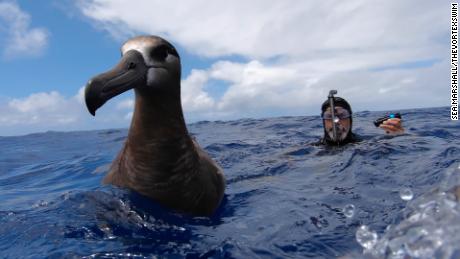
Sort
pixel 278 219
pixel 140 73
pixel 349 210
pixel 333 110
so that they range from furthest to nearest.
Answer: pixel 333 110
pixel 349 210
pixel 278 219
pixel 140 73

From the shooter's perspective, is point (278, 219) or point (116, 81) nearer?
point (116, 81)

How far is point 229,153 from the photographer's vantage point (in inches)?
494

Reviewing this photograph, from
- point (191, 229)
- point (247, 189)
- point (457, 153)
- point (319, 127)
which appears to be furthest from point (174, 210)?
point (319, 127)

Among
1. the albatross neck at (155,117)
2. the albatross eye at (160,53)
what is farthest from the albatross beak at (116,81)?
the albatross neck at (155,117)

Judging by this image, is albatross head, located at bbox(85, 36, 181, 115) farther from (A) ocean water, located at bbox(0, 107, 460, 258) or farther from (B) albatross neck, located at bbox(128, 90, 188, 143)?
(A) ocean water, located at bbox(0, 107, 460, 258)

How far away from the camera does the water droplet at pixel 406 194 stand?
20.6 ft

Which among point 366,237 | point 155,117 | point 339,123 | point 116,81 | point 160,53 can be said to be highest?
point 160,53

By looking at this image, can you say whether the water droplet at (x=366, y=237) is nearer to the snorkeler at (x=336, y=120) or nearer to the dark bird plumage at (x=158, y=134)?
the dark bird plumage at (x=158, y=134)

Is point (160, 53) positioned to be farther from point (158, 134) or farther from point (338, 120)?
point (338, 120)

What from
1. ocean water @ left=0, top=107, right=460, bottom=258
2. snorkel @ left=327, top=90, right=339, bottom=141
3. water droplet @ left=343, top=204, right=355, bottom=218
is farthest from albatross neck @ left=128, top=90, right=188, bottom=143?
snorkel @ left=327, top=90, right=339, bottom=141

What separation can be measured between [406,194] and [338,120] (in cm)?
426

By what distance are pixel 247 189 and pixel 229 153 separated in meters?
5.05

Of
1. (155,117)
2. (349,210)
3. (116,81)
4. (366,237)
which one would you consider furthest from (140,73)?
(349,210)

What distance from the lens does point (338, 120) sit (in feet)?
35.5
